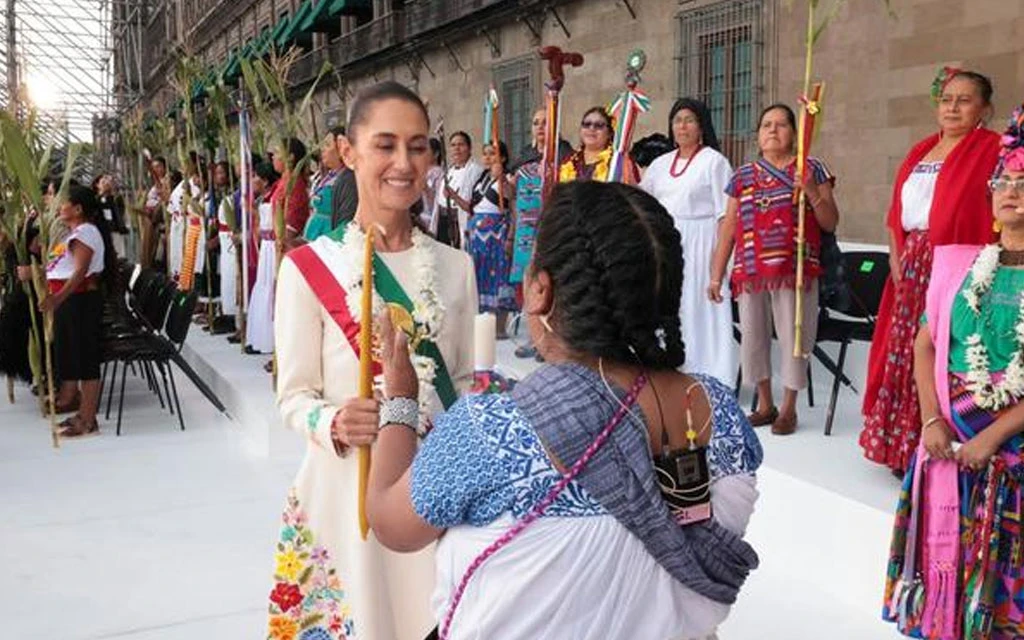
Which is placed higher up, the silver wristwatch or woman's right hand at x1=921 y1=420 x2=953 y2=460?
the silver wristwatch

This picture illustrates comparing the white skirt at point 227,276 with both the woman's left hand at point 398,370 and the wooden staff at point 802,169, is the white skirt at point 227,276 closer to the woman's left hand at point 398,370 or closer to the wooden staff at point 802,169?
the wooden staff at point 802,169

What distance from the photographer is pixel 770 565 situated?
356 centimetres

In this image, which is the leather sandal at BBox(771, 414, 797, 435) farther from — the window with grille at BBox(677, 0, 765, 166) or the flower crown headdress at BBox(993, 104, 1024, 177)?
the window with grille at BBox(677, 0, 765, 166)

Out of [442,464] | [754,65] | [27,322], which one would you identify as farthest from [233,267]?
[442,464]

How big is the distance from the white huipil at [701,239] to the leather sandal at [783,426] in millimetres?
544

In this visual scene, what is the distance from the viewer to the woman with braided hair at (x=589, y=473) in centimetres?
112

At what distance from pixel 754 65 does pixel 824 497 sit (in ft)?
21.3

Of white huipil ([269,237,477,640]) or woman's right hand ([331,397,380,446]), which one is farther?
white huipil ([269,237,477,640])

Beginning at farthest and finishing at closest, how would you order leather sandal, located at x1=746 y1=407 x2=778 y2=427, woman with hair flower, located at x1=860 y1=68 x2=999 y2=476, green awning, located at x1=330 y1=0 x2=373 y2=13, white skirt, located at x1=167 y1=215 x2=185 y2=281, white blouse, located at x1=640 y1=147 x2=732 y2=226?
green awning, located at x1=330 y1=0 x2=373 y2=13, white skirt, located at x1=167 y1=215 x2=185 y2=281, white blouse, located at x1=640 y1=147 x2=732 y2=226, leather sandal, located at x1=746 y1=407 x2=778 y2=427, woman with hair flower, located at x1=860 y1=68 x2=999 y2=476

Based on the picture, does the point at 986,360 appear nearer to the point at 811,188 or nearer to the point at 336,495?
the point at 336,495

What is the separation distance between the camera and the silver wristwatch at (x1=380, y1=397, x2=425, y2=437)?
4.25ft

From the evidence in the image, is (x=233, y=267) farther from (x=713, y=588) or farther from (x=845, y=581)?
(x=713, y=588)

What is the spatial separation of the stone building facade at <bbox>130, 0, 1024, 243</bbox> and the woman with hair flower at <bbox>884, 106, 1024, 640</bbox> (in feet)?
15.6

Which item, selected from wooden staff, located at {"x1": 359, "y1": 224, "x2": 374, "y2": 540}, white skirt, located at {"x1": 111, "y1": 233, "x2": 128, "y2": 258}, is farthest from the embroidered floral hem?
white skirt, located at {"x1": 111, "y1": 233, "x2": 128, "y2": 258}
